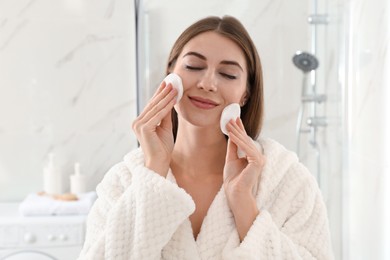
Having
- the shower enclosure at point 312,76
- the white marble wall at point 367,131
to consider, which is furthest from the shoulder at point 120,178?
the shower enclosure at point 312,76

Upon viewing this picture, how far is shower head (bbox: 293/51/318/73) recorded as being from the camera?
2.14 metres

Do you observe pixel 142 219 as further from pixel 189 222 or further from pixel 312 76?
pixel 312 76

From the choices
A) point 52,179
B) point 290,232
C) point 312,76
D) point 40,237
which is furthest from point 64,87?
point 290,232

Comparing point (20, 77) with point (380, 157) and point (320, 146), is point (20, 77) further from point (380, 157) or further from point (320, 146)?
point (380, 157)

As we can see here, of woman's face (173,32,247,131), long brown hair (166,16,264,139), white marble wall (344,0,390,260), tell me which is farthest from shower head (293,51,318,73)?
woman's face (173,32,247,131)

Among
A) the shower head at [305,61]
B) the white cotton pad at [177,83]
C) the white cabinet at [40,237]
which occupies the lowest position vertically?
the white cabinet at [40,237]

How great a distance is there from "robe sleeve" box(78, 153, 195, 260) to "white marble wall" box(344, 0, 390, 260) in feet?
2.26

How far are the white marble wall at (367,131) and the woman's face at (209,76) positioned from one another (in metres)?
0.53

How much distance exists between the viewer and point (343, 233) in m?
1.96

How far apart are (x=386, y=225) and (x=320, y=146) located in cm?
67

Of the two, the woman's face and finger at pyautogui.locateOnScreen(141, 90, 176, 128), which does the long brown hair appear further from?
finger at pyautogui.locateOnScreen(141, 90, 176, 128)

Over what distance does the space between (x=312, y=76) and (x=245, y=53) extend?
103 cm

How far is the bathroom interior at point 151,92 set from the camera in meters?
1.69

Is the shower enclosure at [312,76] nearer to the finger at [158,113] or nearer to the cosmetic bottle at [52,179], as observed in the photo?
the cosmetic bottle at [52,179]
